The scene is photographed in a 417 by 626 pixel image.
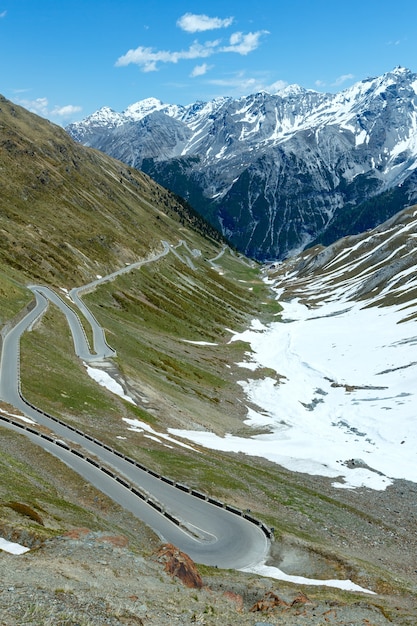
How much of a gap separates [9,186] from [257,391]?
10945 cm

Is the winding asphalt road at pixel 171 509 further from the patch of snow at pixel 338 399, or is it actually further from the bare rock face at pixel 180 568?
the patch of snow at pixel 338 399

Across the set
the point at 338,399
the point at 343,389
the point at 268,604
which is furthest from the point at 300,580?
the point at 343,389

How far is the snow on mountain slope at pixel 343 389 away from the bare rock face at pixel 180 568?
107 feet

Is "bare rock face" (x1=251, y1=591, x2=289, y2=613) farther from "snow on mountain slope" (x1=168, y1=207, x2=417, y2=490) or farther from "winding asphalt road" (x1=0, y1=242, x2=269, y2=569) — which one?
"snow on mountain slope" (x1=168, y1=207, x2=417, y2=490)

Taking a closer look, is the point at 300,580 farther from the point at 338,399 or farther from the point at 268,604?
the point at 338,399

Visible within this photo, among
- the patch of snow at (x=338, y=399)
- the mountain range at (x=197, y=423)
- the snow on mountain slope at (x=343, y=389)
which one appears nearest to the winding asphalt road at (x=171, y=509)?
the mountain range at (x=197, y=423)

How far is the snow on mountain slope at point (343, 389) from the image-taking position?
59.4 m

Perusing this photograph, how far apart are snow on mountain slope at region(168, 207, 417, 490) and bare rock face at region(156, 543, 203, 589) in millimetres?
32745

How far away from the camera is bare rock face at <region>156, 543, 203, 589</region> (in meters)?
21.3

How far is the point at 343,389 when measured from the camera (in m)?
93.6

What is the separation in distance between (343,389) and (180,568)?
76912 mm

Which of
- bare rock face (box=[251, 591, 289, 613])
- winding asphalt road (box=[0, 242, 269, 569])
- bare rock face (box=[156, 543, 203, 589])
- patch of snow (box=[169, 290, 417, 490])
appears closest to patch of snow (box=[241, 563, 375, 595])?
winding asphalt road (box=[0, 242, 269, 569])

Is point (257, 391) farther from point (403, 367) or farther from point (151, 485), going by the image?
point (151, 485)

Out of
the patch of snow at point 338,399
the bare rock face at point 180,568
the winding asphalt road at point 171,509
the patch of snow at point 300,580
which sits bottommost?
the patch of snow at point 338,399
